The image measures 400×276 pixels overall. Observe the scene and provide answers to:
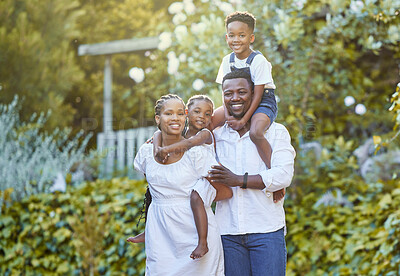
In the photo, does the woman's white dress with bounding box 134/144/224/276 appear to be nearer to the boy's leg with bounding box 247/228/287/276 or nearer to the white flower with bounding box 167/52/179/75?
the boy's leg with bounding box 247/228/287/276

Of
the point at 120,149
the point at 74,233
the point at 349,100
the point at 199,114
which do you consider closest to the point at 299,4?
the point at 349,100

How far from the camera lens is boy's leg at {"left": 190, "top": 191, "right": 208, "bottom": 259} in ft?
7.52

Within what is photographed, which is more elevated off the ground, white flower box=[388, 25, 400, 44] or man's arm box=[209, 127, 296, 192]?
white flower box=[388, 25, 400, 44]

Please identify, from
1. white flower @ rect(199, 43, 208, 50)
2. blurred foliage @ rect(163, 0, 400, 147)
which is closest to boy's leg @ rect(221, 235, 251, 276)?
blurred foliage @ rect(163, 0, 400, 147)

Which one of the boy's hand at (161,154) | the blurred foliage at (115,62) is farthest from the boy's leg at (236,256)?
the blurred foliage at (115,62)

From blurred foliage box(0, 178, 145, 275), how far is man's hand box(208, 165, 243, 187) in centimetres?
278

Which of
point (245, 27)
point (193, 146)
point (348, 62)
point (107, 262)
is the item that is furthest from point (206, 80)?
point (193, 146)

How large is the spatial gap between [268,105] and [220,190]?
0.55m

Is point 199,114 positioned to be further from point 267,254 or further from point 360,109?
point 360,109

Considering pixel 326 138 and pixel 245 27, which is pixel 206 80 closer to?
pixel 326 138

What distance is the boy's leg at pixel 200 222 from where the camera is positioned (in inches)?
90.2

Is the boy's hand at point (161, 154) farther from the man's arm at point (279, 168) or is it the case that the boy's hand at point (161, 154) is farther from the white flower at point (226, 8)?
the white flower at point (226, 8)

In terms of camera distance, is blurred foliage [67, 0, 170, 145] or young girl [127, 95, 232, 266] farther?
blurred foliage [67, 0, 170, 145]

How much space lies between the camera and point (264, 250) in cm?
242
